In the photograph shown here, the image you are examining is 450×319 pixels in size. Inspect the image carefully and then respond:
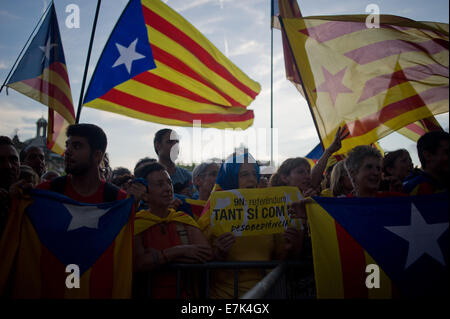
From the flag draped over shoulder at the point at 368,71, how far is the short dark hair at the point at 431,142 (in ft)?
1.64

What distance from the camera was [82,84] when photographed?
15.5 feet

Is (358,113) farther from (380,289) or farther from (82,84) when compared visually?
(82,84)

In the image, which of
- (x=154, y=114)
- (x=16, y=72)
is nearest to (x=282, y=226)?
(x=154, y=114)

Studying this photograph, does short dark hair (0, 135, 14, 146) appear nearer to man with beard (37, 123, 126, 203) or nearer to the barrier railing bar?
man with beard (37, 123, 126, 203)

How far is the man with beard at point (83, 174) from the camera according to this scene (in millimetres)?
2850

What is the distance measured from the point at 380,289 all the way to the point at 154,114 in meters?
4.06

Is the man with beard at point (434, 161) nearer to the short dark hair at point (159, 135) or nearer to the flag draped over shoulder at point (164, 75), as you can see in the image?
the short dark hair at point (159, 135)

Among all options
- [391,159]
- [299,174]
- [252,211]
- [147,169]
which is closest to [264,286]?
[252,211]

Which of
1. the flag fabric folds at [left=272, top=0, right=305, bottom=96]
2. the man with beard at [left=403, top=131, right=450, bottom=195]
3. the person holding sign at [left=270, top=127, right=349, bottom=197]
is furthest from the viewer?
the flag fabric folds at [left=272, top=0, right=305, bottom=96]

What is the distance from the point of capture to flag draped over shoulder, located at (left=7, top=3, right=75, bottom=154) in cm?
501

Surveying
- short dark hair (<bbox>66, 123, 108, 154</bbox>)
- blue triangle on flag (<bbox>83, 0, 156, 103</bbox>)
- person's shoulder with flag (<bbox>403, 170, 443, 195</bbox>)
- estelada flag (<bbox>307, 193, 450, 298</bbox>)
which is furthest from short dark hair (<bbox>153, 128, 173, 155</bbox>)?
person's shoulder with flag (<bbox>403, 170, 443, 195</bbox>)

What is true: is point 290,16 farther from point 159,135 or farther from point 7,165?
point 7,165

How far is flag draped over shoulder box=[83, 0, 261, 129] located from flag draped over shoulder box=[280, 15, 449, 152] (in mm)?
2126

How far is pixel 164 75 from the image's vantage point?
17.4 feet
